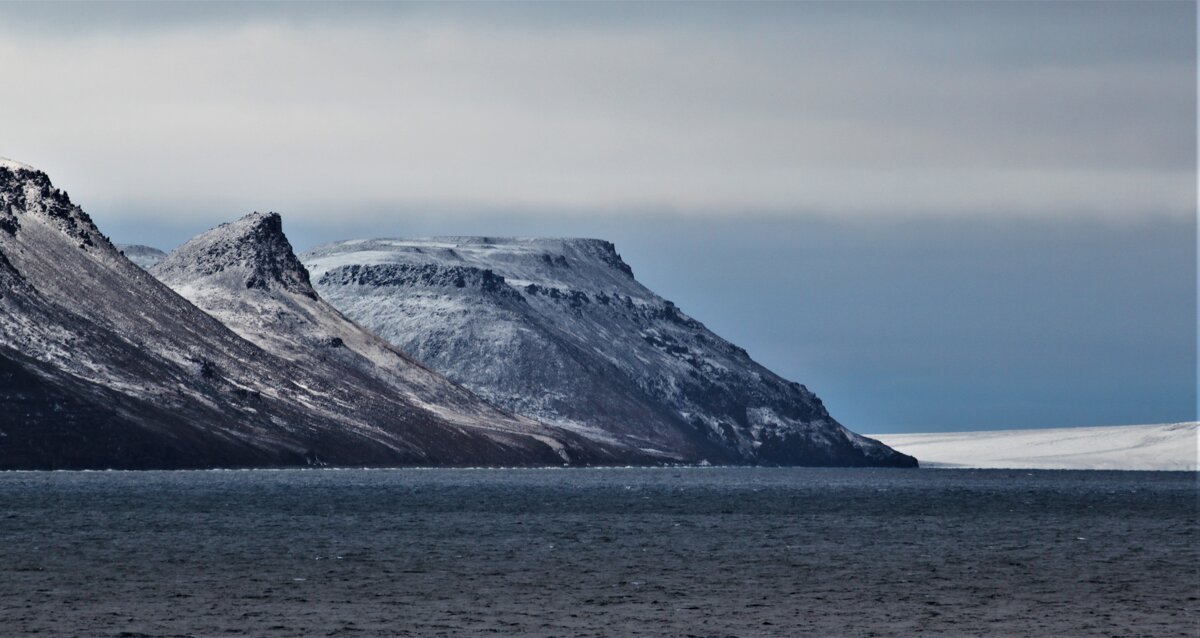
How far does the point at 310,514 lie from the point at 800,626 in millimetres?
87778

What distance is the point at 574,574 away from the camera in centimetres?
9338

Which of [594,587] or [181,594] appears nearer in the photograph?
[181,594]

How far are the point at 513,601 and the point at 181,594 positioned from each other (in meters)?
14.1

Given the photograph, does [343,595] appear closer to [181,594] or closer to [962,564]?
[181,594]

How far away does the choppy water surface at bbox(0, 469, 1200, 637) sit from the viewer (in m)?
71.1

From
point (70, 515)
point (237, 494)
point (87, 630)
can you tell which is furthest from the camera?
point (237, 494)

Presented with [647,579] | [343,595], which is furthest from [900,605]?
[343,595]

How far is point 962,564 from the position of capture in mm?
104062

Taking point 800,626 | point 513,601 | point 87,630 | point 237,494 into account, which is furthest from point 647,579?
point 237,494

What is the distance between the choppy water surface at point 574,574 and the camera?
71.1m

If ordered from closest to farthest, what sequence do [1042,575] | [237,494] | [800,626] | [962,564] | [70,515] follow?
[800,626] → [1042,575] → [962,564] → [70,515] → [237,494]

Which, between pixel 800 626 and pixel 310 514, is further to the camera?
pixel 310 514

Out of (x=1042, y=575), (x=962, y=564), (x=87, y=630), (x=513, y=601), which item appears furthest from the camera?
(x=962, y=564)

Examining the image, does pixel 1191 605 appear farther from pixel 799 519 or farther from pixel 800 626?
pixel 799 519
